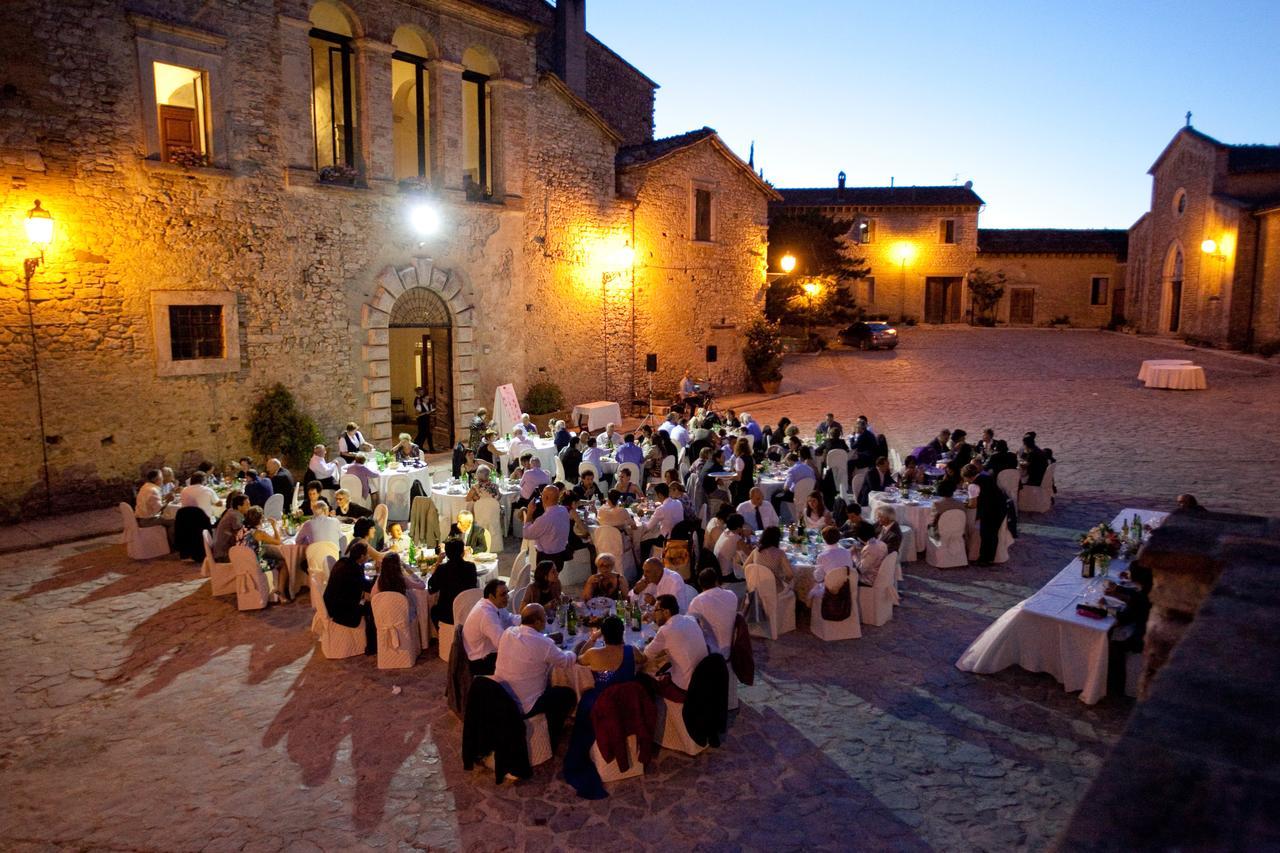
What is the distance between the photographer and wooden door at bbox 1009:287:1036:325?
4256 cm

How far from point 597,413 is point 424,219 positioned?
567cm

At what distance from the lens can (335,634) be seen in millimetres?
7512

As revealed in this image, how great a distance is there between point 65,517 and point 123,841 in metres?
8.74

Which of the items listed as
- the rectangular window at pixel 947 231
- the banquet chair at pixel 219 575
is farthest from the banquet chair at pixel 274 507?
the rectangular window at pixel 947 231

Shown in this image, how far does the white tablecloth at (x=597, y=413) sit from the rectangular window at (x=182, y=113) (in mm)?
8704

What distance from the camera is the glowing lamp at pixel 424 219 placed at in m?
15.8

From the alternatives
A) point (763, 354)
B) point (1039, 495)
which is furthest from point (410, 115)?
point (1039, 495)

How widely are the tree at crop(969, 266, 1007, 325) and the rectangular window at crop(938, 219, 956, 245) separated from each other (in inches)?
79.2

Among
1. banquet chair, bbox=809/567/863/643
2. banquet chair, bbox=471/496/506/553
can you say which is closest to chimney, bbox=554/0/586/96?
banquet chair, bbox=471/496/506/553

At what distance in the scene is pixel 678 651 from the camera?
5.88 metres

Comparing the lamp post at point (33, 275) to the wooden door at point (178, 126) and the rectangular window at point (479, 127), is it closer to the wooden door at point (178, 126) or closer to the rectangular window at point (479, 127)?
the wooden door at point (178, 126)

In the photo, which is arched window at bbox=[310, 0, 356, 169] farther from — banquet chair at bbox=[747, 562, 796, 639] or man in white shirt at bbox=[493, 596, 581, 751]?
man in white shirt at bbox=[493, 596, 581, 751]

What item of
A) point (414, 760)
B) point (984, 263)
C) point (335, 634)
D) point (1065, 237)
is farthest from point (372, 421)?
point (1065, 237)

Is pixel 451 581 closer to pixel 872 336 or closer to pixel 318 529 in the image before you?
pixel 318 529
